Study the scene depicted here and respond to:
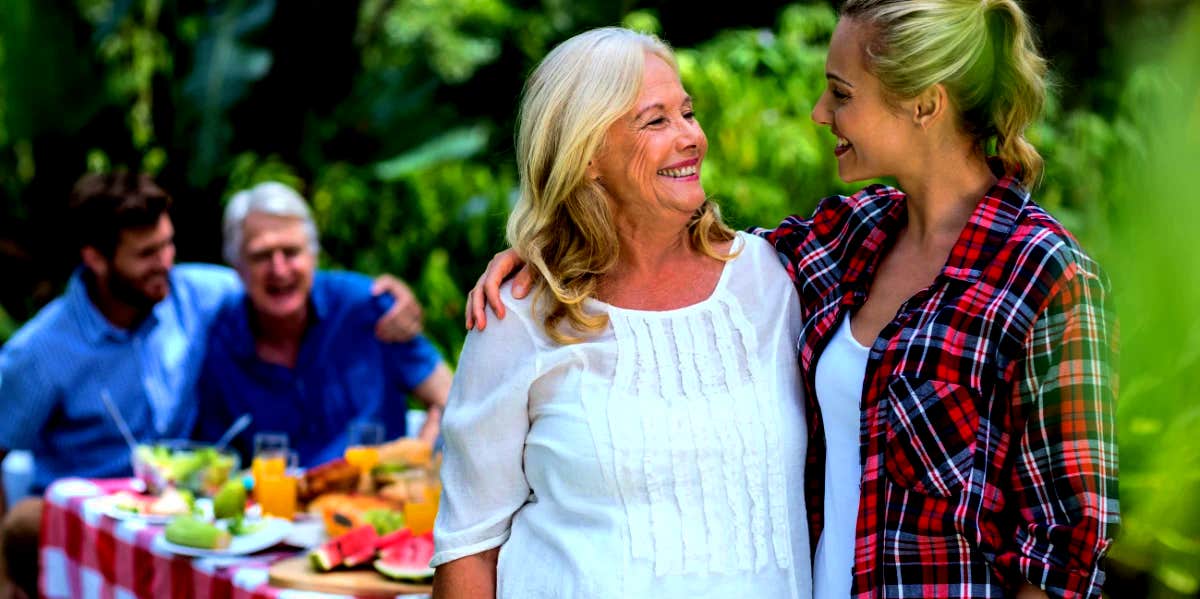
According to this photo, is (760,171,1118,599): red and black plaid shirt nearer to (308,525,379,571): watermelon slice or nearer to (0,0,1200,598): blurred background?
(308,525,379,571): watermelon slice

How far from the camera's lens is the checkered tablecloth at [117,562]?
340 centimetres

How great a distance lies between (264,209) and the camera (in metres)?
4.80

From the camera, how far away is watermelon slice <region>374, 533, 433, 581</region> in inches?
128

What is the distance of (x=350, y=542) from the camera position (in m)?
3.36

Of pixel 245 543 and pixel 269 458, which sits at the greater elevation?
pixel 269 458

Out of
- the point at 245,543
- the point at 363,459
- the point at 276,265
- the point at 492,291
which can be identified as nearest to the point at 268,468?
the point at 363,459

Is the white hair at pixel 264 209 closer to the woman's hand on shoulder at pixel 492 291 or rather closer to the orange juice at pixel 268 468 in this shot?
the orange juice at pixel 268 468

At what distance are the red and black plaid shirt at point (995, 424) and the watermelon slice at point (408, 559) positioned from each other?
133 centimetres

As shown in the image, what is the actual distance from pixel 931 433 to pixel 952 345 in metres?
0.14

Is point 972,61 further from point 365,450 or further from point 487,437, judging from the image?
point 365,450

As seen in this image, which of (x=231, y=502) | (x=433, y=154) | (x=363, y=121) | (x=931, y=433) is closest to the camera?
(x=931, y=433)

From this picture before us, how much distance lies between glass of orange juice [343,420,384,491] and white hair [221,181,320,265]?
3.02ft

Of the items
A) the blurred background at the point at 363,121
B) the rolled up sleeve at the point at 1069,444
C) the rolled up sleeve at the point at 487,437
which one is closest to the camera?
the rolled up sleeve at the point at 1069,444

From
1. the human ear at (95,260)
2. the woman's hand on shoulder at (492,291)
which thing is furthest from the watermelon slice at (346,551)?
the human ear at (95,260)
